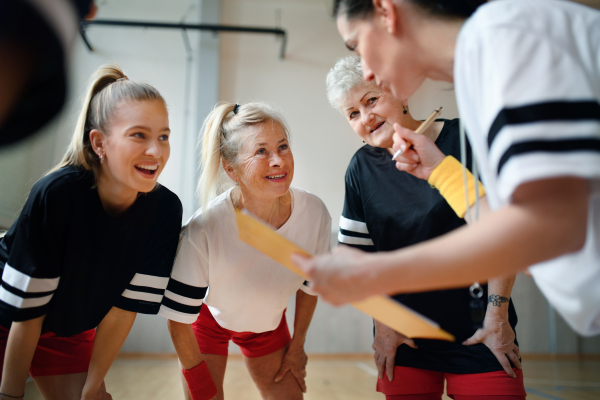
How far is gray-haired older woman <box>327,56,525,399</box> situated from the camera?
121 cm

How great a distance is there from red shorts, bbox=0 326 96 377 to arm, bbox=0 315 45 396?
0.18 meters

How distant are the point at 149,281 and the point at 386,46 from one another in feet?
3.33

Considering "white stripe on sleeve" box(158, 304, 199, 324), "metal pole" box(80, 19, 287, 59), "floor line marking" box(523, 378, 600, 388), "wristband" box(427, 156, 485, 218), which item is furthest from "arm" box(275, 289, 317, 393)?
"metal pole" box(80, 19, 287, 59)

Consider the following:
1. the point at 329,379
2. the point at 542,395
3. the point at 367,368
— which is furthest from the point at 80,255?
the point at 367,368

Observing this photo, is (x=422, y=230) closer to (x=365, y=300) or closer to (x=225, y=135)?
(x=365, y=300)

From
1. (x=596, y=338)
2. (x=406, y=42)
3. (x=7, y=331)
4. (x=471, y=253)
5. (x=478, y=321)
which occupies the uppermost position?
(x=406, y=42)

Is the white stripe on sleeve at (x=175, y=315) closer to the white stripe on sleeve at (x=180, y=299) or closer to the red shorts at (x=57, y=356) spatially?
the white stripe on sleeve at (x=180, y=299)

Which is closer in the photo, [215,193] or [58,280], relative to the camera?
[58,280]

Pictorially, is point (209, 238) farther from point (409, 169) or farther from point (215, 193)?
point (409, 169)

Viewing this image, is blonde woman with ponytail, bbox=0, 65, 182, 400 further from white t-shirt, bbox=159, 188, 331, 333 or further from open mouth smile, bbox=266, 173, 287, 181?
open mouth smile, bbox=266, 173, 287, 181

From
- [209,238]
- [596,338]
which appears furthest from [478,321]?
[596,338]

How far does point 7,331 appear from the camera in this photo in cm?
125

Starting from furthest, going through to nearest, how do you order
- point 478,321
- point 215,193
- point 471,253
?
point 215,193
point 478,321
point 471,253

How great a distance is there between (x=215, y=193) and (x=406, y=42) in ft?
3.48
